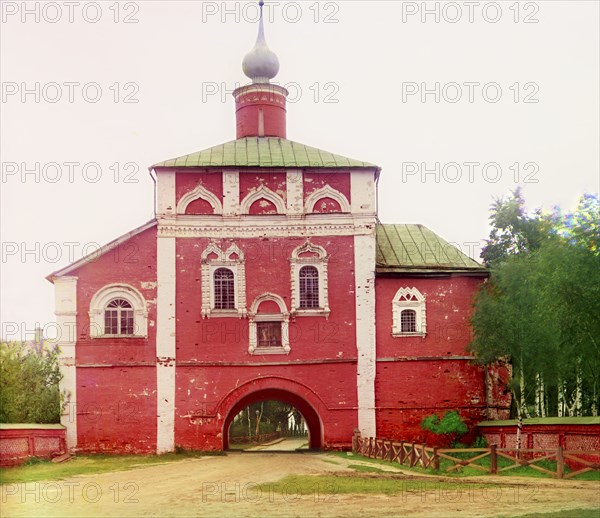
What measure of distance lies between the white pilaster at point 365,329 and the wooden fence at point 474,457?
992 millimetres

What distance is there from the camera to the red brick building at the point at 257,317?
87.0 ft

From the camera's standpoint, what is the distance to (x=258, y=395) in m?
28.9

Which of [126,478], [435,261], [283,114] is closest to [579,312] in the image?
[435,261]

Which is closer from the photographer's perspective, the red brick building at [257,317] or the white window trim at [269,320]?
the red brick building at [257,317]

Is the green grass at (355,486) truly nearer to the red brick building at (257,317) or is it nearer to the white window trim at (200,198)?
the red brick building at (257,317)

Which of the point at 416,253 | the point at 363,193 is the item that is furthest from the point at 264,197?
the point at 416,253

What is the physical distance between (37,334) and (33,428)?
15.8 m

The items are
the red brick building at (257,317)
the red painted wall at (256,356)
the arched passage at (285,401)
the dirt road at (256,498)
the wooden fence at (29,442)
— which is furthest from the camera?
the arched passage at (285,401)

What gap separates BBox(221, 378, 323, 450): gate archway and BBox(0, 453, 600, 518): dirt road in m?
6.71

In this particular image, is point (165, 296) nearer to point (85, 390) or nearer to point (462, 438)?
point (85, 390)

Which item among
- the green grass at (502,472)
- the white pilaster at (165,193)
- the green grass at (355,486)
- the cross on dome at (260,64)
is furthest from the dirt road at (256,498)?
the cross on dome at (260,64)

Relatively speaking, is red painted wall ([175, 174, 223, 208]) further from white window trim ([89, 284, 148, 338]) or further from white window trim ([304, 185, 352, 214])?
white window trim ([89, 284, 148, 338])

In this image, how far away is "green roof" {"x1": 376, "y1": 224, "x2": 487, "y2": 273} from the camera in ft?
91.9

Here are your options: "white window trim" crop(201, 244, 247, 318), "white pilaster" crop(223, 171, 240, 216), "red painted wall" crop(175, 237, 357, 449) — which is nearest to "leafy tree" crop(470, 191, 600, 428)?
"red painted wall" crop(175, 237, 357, 449)
